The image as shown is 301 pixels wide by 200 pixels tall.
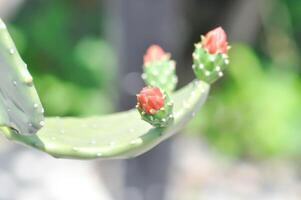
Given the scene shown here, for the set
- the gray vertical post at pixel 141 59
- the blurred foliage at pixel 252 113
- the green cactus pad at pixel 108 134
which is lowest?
the blurred foliage at pixel 252 113

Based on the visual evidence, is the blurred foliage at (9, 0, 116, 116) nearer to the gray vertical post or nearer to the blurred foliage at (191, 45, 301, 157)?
the blurred foliage at (191, 45, 301, 157)

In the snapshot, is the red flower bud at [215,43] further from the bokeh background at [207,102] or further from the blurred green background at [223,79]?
the blurred green background at [223,79]

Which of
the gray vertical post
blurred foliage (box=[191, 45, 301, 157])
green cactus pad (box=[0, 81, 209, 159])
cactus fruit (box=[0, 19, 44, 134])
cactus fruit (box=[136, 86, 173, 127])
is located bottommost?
blurred foliage (box=[191, 45, 301, 157])

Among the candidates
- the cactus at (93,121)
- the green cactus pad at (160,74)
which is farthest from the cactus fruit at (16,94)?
the green cactus pad at (160,74)

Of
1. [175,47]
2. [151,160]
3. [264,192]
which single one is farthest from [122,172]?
[264,192]

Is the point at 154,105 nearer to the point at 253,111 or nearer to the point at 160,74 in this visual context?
the point at 160,74

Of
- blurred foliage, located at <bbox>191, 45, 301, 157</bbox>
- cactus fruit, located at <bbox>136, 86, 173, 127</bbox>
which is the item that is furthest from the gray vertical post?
cactus fruit, located at <bbox>136, 86, 173, 127</bbox>

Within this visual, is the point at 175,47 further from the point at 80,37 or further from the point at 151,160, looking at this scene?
the point at 80,37
